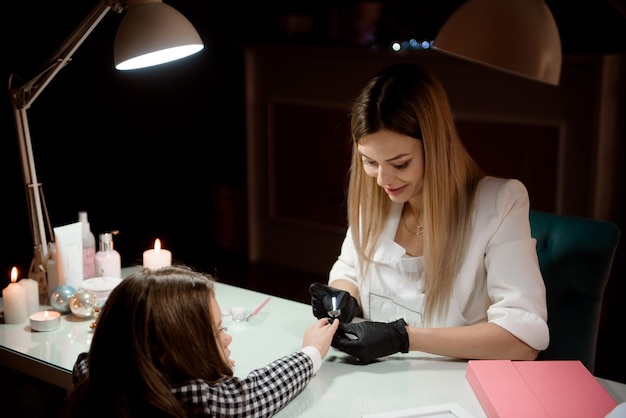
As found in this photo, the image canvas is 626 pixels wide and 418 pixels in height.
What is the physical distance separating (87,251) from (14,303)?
269mm

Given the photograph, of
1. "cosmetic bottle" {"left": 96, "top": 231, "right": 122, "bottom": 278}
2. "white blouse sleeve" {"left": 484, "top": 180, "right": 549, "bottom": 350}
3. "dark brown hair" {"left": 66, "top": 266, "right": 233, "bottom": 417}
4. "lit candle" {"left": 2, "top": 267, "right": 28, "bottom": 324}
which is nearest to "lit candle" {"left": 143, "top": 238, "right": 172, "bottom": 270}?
"cosmetic bottle" {"left": 96, "top": 231, "right": 122, "bottom": 278}

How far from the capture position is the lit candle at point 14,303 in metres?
1.94

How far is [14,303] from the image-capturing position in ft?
6.38

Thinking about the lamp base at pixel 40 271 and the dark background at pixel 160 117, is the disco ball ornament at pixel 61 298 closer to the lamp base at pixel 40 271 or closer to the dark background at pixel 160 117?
the lamp base at pixel 40 271

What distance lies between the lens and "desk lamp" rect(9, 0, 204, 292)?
181cm

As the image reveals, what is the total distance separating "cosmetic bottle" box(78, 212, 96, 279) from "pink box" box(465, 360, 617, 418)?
43.5 inches

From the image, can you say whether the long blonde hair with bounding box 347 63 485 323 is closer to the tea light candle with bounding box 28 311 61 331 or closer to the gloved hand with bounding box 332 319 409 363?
the gloved hand with bounding box 332 319 409 363

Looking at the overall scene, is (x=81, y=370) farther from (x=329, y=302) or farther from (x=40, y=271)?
(x=40, y=271)

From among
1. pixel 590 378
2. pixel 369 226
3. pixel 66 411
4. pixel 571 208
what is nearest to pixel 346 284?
pixel 369 226

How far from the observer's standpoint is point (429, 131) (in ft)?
5.87

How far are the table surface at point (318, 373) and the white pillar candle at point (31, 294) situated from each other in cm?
6

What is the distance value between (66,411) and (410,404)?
2.09 feet

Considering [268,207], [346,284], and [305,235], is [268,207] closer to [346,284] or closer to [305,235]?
[305,235]

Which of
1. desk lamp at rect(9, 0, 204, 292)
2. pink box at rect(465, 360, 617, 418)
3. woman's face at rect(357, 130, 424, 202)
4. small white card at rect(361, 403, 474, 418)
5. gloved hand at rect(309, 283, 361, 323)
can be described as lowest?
small white card at rect(361, 403, 474, 418)
